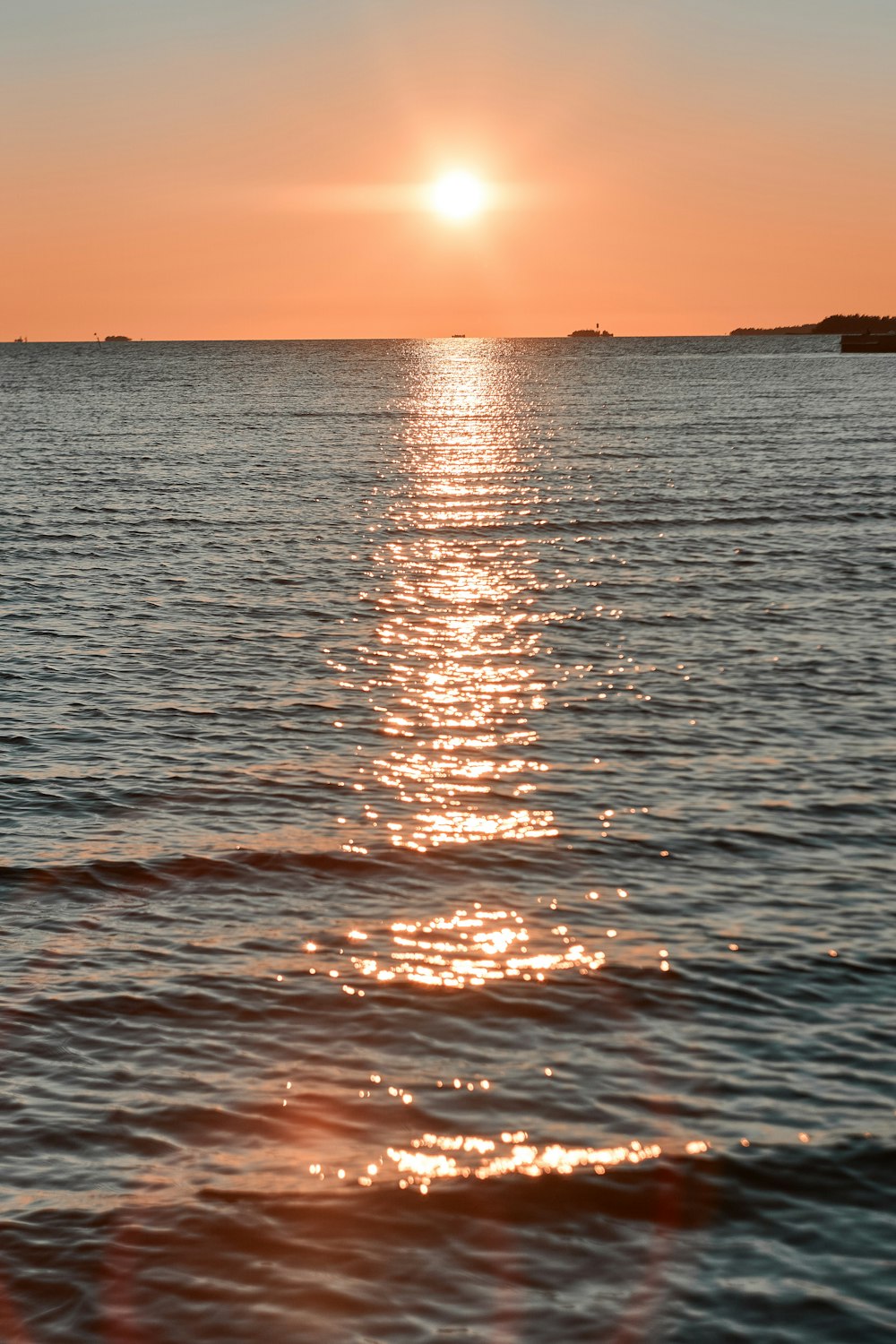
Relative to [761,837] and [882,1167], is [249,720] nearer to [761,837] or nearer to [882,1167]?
[761,837]

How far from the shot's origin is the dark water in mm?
11641

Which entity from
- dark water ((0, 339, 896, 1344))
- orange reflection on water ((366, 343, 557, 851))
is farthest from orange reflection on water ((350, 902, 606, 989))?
orange reflection on water ((366, 343, 557, 851))

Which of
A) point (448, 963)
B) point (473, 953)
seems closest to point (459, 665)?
point (473, 953)

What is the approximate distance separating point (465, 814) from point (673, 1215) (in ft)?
34.3

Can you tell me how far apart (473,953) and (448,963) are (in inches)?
Result: 15.6

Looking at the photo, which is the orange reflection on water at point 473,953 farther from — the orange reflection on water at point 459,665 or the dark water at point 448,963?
the orange reflection on water at point 459,665

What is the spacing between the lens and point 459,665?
33312mm

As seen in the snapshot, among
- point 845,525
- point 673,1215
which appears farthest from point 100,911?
point 845,525

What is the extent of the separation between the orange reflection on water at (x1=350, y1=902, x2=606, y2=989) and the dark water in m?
0.06

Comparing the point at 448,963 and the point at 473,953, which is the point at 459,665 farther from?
the point at 448,963

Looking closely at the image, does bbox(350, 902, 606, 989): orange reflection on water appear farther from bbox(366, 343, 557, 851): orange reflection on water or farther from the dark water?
bbox(366, 343, 557, 851): orange reflection on water

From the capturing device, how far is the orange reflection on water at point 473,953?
16.6 meters

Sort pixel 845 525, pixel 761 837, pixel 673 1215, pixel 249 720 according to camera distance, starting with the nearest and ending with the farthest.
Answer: pixel 673 1215, pixel 761 837, pixel 249 720, pixel 845 525

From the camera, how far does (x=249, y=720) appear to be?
2781 cm
